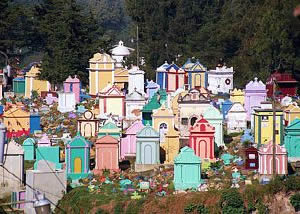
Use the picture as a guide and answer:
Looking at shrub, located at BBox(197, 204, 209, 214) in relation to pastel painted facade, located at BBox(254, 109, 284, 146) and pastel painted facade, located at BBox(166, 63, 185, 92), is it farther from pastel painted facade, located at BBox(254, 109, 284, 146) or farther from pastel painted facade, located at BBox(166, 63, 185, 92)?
pastel painted facade, located at BBox(166, 63, 185, 92)

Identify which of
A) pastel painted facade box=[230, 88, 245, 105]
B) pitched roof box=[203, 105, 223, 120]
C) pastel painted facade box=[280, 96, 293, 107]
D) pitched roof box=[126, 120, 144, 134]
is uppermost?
pastel painted facade box=[230, 88, 245, 105]

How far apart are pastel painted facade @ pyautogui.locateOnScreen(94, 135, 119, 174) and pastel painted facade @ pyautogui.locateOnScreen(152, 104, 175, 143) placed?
2104 mm

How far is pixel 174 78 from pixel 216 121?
734cm

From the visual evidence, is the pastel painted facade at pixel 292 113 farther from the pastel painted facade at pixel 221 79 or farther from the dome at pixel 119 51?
the dome at pixel 119 51

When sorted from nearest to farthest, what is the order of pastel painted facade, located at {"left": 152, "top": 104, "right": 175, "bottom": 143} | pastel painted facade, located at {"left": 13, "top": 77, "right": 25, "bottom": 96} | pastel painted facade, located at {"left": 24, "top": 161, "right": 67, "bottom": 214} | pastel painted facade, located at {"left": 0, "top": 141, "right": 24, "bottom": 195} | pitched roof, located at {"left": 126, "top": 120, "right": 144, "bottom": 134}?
pastel painted facade, located at {"left": 24, "top": 161, "right": 67, "bottom": 214} → pastel painted facade, located at {"left": 0, "top": 141, "right": 24, "bottom": 195} → pitched roof, located at {"left": 126, "top": 120, "right": 144, "bottom": 134} → pastel painted facade, located at {"left": 152, "top": 104, "right": 175, "bottom": 143} → pastel painted facade, located at {"left": 13, "top": 77, "right": 25, "bottom": 96}

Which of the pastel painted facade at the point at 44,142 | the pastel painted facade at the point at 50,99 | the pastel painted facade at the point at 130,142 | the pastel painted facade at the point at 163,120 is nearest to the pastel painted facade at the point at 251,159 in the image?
the pastel painted facade at the point at 163,120

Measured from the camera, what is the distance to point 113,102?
35.1 metres

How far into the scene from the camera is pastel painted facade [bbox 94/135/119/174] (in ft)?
95.8

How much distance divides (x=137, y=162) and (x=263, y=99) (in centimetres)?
680

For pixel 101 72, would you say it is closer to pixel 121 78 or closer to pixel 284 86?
pixel 121 78

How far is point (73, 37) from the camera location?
43469 millimetres

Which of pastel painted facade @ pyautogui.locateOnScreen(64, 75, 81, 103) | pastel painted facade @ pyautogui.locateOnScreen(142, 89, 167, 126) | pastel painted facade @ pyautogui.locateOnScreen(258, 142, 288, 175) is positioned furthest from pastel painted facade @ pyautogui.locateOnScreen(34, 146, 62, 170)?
pastel painted facade @ pyautogui.locateOnScreen(64, 75, 81, 103)

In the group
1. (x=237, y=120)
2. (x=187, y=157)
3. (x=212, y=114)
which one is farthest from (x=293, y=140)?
(x=237, y=120)

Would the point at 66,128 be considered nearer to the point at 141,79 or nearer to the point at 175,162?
the point at 141,79
